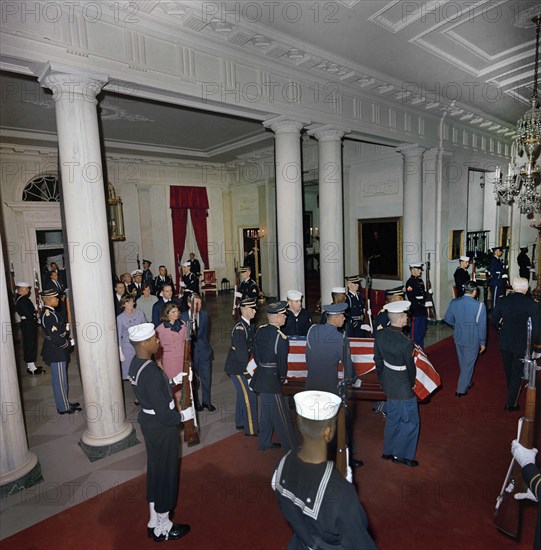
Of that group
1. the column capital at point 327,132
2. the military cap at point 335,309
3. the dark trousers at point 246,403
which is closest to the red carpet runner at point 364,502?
the dark trousers at point 246,403

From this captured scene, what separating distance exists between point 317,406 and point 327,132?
5.83m

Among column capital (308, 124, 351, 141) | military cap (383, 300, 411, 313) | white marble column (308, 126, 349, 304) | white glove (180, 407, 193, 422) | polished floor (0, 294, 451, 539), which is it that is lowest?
polished floor (0, 294, 451, 539)

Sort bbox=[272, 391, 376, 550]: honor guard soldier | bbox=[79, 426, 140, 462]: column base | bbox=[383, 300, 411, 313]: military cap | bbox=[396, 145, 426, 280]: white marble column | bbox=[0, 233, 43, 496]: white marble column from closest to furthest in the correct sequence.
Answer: bbox=[272, 391, 376, 550]: honor guard soldier
bbox=[0, 233, 43, 496]: white marble column
bbox=[383, 300, 411, 313]: military cap
bbox=[79, 426, 140, 462]: column base
bbox=[396, 145, 426, 280]: white marble column

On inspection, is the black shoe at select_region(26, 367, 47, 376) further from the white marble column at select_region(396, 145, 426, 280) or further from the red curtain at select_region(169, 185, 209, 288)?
the white marble column at select_region(396, 145, 426, 280)

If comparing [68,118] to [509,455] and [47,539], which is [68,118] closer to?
[47,539]

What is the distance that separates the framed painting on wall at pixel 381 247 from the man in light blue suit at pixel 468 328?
15.0ft

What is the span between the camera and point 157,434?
3051 millimetres

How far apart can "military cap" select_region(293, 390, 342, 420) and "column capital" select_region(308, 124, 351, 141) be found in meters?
5.64

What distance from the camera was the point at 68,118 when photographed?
13.1 feet

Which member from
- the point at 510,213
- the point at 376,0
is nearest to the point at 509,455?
the point at 376,0

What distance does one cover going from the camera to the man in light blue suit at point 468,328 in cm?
524

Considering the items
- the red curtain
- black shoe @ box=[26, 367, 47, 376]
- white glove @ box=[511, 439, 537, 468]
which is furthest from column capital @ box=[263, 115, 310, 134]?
the red curtain

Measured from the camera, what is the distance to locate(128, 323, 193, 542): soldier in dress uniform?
2.99 metres

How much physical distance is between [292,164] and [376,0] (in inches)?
95.0
